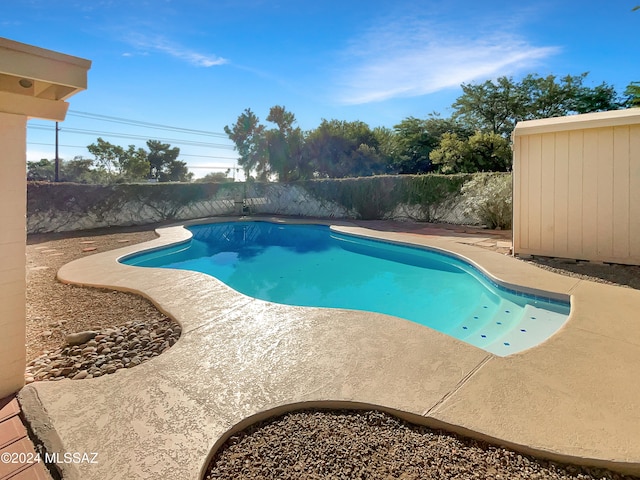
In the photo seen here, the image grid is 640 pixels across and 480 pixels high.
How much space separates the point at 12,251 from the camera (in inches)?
95.3

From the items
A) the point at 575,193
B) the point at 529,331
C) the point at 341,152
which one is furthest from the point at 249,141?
the point at 529,331

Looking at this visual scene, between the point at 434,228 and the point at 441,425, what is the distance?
1052 centimetres

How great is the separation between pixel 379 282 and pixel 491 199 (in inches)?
235

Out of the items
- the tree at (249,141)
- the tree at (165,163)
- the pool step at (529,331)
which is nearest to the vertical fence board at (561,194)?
the pool step at (529,331)

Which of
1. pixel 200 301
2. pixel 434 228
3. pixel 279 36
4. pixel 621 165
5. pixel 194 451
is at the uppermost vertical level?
pixel 279 36

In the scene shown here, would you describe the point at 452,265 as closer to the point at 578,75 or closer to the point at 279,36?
the point at 279,36

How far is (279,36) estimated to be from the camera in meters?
9.98

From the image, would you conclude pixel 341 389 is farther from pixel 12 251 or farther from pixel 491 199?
pixel 491 199

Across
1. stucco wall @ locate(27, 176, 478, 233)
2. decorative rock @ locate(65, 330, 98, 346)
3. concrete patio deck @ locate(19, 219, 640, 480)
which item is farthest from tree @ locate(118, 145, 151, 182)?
concrete patio deck @ locate(19, 219, 640, 480)

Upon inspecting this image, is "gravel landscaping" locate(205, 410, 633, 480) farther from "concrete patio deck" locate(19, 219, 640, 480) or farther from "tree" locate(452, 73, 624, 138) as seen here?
"tree" locate(452, 73, 624, 138)

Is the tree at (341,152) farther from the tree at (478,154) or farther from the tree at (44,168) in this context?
the tree at (44,168)

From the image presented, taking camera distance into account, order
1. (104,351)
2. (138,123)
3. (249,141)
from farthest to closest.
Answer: (138,123)
(249,141)
(104,351)

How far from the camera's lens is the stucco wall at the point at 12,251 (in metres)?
2.35

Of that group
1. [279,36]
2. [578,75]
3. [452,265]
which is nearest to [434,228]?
[452,265]
